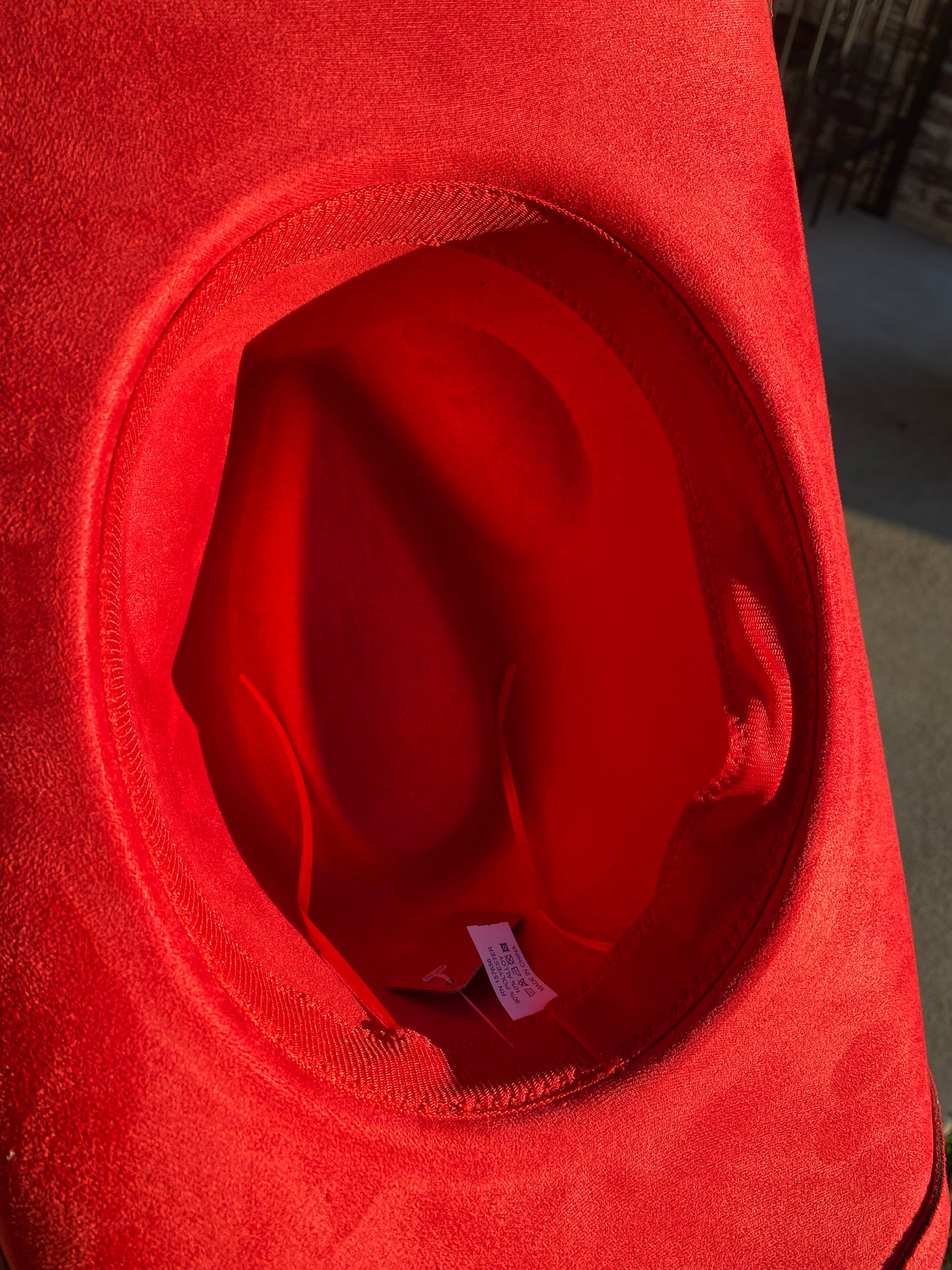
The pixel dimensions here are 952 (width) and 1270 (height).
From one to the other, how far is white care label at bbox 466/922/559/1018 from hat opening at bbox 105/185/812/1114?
0.02 metres

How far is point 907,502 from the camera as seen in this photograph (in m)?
→ 2.06

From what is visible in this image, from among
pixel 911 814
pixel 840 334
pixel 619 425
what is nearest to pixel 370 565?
pixel 619 425

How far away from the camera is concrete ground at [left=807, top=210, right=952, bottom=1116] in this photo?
1.72 meters

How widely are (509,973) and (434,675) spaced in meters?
0.37

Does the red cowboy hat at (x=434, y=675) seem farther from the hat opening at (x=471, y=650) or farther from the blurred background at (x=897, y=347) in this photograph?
Result: the blurred background at (x=897, y=347)

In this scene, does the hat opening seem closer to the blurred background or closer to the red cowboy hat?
the red cowboy hat

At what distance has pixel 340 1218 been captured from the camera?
0.75 meters

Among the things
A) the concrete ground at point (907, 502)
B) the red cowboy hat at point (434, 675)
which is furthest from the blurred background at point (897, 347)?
the red cowboy hat at point (434, 675)

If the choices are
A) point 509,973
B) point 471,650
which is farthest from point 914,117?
point 509,973

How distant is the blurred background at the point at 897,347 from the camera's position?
1.77 m

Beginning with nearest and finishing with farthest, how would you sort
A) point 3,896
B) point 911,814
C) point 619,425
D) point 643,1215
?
point 3,896 < point 643,1215 < point 619,425 < point 911,814

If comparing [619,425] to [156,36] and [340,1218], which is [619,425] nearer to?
[156,36]

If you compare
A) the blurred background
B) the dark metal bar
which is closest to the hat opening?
the blurred background

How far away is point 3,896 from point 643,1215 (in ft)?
1.73
